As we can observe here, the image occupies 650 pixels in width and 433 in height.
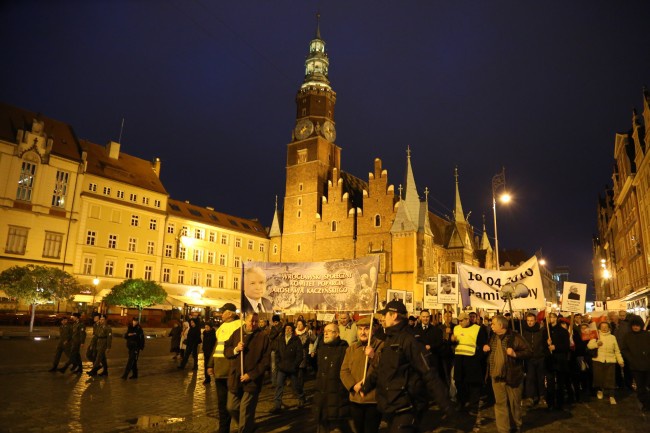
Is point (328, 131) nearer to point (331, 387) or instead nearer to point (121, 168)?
point (121, 168)

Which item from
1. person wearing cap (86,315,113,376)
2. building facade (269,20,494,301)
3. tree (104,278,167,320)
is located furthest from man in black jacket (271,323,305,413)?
building facade (269,20,494,301)

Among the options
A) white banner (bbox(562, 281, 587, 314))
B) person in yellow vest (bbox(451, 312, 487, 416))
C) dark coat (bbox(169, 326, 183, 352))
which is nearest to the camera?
person in yellow vest (bbox(451, 312, 487, 416))

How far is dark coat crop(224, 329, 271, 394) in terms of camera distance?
681cm

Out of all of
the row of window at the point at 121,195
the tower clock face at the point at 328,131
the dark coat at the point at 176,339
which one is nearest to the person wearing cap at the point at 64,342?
the dark coat at the point at 176,339

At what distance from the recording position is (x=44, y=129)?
42.6 metres

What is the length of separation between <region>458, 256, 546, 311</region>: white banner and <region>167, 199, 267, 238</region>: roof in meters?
42.5

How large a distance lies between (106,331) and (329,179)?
44038mm

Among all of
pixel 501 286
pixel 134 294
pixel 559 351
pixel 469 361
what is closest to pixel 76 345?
pixel 469 361

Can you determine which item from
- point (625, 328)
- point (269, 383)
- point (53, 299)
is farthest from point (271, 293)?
point (53, 299)

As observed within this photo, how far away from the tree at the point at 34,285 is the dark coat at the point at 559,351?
30226mm

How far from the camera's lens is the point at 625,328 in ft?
43.0

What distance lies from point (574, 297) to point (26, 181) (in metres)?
41.7

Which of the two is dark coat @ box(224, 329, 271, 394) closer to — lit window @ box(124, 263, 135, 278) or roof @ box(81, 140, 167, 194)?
lit window @ box(124, 263, 135, 278)

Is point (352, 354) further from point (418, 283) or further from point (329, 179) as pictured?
point (329, 179)
